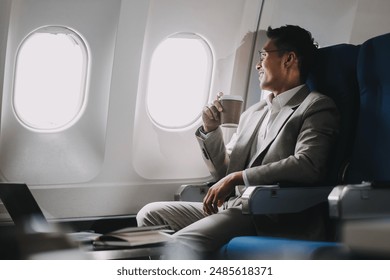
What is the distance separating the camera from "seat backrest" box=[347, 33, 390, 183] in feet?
7.80

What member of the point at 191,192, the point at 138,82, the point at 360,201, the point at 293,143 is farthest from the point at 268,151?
the point at 138,82

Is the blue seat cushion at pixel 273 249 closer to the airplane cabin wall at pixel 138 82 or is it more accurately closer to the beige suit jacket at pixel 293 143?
the beige suit jacket at pixel 293 143

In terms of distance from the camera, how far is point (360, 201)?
210 cm

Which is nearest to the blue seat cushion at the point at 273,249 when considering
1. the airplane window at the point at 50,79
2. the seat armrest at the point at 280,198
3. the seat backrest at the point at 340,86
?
the seat armrest at the point at 280,198

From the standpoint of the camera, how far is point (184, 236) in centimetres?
235

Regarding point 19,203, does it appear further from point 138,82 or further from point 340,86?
point 340,86

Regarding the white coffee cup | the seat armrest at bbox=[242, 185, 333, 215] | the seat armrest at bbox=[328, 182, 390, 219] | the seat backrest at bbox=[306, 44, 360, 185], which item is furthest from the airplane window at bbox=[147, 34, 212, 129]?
the seat armrest at bbox=[328, 182, 390, 219]

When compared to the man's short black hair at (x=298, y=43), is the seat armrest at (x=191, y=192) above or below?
below

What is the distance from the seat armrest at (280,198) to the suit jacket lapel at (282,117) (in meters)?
0.25

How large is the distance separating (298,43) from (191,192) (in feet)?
2.42

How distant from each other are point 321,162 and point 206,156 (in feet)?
1.68

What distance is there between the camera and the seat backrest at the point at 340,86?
2.47 meters
